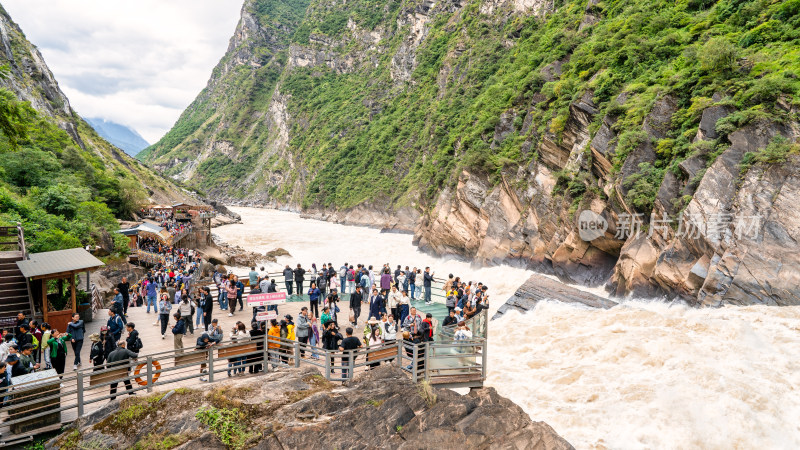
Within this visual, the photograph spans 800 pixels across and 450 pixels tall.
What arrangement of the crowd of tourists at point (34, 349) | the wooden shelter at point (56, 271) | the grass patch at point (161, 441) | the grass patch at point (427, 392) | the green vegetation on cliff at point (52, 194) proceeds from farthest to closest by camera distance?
the green vegetation on cliff at point (52, 194)
the wooden shelter at point (56, 271)
the grass patch at point (427, 392)
the crowd of tourists at point (34, 349)
the grass patch at point (161, 441)

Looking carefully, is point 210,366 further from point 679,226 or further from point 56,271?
point 679,226

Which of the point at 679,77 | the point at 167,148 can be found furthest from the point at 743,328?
the point at 167,148

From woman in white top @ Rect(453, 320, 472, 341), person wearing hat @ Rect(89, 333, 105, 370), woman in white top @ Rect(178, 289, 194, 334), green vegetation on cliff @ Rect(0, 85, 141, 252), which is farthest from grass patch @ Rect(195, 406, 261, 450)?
green vegetation on cliff @ Rect(0, 85, 141, 252)

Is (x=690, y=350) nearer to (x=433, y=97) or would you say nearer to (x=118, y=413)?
(x=118, y=413)

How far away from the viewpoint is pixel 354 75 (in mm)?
116438

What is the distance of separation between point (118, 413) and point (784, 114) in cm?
2251

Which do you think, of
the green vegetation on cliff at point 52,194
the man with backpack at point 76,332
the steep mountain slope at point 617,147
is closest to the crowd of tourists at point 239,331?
the man with backpack at point 76,332

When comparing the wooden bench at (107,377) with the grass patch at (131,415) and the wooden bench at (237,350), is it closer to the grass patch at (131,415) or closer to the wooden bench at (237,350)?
the grass patch at (131,415)

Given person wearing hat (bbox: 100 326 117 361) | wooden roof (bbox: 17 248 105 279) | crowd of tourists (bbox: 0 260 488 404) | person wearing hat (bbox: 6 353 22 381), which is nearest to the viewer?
person wearing hat (bbox: 6 353 22 381)

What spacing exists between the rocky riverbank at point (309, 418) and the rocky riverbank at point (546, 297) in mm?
9019

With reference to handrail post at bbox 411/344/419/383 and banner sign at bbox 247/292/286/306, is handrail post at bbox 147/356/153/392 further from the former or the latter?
handrail post at bbox 411/344/419/383

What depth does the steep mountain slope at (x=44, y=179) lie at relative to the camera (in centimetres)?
1812

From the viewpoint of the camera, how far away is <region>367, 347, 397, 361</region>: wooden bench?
10.0 metres

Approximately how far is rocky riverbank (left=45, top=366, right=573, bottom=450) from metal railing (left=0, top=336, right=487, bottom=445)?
0.38 metres
